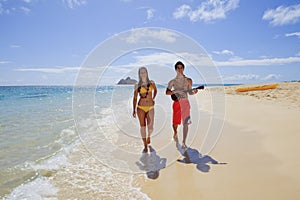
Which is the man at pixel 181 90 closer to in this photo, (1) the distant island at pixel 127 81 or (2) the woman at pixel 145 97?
(2) the woman at pixel 145 97

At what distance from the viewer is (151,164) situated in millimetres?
4570

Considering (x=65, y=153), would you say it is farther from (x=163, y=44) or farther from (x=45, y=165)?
(x=163, y=44)

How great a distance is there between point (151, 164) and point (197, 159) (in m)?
0.90

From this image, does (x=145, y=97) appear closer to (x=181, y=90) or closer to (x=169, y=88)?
(x=169, y=88)

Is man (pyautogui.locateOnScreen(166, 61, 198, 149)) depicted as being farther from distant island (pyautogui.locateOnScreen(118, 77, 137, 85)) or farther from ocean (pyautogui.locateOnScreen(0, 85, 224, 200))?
ocean (pyautogui.locateOnScreen(0, 85, 224, 200))

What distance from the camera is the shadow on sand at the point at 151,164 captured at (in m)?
4.11

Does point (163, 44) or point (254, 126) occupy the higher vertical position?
point (163, 44)

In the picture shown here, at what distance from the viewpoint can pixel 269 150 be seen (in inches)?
190

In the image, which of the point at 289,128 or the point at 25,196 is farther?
the point at 289,128

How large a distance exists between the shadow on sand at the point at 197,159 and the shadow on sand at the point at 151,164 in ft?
1.30

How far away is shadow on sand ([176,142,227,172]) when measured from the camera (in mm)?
4226

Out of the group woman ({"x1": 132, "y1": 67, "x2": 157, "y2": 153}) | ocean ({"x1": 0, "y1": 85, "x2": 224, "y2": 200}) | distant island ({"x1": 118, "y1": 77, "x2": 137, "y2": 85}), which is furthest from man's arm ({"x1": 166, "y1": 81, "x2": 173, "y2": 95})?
ocean ({"x1": 0, "y1": 85, "x2": 224, "y2": 200})

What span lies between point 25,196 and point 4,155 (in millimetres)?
2634

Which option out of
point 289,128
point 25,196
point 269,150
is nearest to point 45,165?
point 25,196
